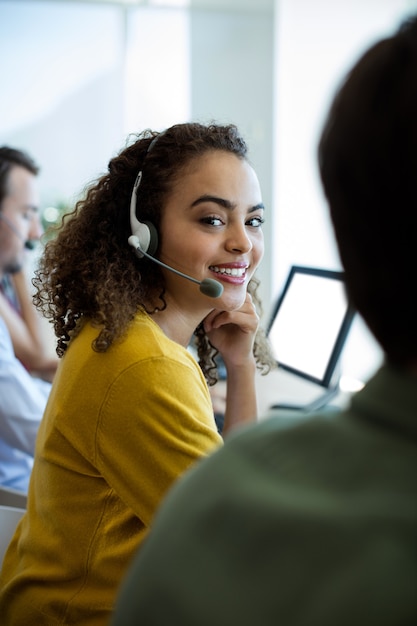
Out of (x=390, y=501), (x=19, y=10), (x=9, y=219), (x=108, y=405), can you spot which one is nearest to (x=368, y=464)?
(x=390, y=501)

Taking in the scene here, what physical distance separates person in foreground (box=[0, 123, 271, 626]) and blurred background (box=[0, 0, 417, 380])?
6.98 ft

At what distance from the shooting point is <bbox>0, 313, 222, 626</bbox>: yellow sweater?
983mm

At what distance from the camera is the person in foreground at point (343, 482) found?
0.43m

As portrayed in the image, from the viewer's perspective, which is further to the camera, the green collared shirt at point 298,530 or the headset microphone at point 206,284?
the headset microphone at point 206,284

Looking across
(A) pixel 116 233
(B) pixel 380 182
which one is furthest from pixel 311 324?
(B) pixel 380 182

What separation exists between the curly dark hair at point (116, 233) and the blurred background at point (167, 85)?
220 centimetres

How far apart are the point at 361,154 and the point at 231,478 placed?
0.23 metres

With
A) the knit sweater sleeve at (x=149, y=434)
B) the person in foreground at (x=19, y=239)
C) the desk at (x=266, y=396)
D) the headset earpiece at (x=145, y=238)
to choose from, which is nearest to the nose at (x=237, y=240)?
the headset earpiece at (x=145, y=238)

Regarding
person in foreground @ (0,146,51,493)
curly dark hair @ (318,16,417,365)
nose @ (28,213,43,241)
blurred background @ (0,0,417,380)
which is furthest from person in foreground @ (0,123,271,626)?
blurred background @ (0,0,417,380)

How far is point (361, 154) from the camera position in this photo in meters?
0.48

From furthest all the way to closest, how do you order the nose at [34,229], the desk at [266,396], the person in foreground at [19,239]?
the nose at [34,229]
the person in foreground at [19,239]
the desk at [266,396]

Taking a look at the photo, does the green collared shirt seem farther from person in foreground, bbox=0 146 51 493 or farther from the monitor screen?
person in foreground, bbox=0 146 51 493

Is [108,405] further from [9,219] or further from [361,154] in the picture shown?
[9,219]

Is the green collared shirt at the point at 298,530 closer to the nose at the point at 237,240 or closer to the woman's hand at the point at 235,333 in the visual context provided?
the nose at the point at 237,240
